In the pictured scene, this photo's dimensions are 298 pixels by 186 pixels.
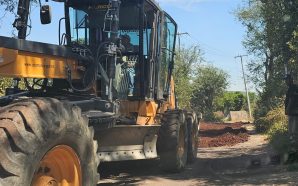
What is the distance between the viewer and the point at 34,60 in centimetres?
666

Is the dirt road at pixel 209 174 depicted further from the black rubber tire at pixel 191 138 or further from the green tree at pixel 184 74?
the green tree at pixel 184 74

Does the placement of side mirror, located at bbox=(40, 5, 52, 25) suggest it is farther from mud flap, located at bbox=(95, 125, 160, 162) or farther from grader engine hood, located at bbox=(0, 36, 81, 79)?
mud flap, located at bbox=(95, 125, 160, 162)

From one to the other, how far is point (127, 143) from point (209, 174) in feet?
8.39

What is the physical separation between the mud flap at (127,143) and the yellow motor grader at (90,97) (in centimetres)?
2

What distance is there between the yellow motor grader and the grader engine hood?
0.04 feet

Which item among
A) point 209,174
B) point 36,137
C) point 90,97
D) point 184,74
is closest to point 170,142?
point 209,174

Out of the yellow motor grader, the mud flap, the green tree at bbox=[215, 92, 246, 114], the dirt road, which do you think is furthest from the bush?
the green tree at bbox=[215, 92, 246, 114]

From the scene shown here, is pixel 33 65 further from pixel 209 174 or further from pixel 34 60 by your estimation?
pixel 209 174

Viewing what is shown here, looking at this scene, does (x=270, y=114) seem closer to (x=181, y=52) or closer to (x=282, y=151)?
(x=282, y=151)

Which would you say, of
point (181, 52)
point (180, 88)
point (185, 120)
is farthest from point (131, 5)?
point (181, 52)

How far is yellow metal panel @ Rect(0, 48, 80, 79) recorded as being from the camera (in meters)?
6.18

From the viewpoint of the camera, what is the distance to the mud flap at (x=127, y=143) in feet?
27.4

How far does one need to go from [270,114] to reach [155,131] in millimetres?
15432

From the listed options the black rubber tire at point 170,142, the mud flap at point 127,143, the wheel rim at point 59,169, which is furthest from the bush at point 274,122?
the wheel rim at point 59,169
